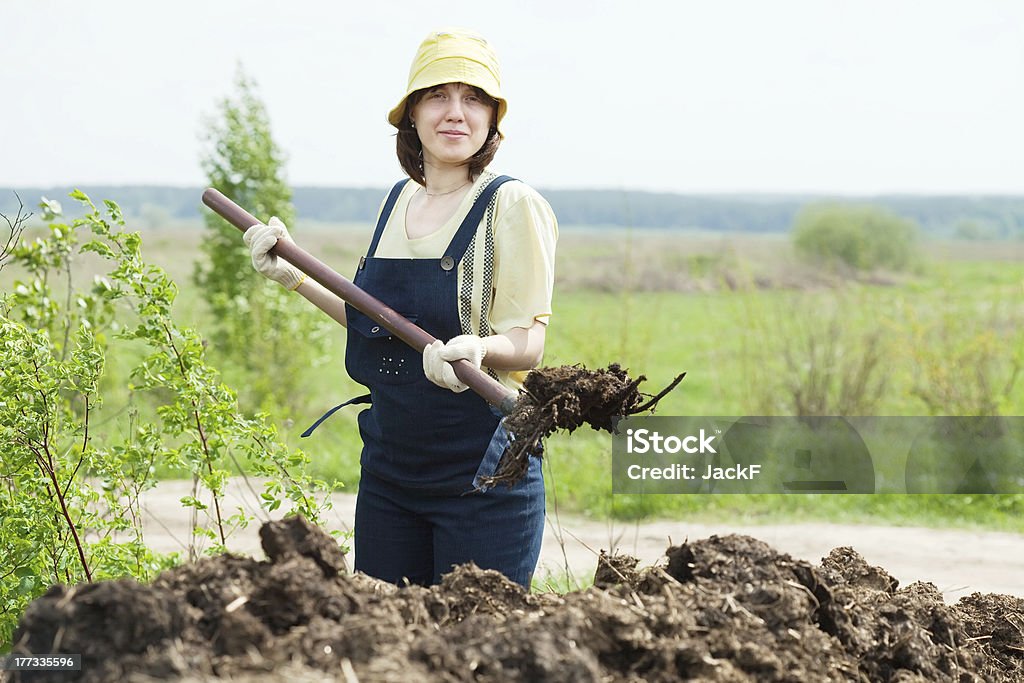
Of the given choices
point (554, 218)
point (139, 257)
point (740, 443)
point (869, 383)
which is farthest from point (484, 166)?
point (869, 383)

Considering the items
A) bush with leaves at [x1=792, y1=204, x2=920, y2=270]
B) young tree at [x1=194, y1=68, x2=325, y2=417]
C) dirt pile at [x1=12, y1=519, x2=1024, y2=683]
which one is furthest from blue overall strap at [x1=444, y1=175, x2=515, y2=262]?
bush with leaves at [x1=792, y1=204, x2=920, y2=270]

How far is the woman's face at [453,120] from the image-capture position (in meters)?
2.61

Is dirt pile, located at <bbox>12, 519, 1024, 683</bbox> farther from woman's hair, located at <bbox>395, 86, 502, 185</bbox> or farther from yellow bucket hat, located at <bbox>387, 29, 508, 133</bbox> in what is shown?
yellow bucket hat, located at <bbox>387, 29, 508, 133</bbox>

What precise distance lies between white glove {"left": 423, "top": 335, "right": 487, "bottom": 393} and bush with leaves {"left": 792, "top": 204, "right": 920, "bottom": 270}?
13.8 m

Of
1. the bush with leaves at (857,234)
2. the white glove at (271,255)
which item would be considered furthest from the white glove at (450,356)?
the bush with leaves at (857,234)

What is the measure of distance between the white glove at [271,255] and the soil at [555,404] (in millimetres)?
895

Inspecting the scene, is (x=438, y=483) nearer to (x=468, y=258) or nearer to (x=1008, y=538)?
(x=468, y=258)

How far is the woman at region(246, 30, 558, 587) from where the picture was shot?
2.55 metres

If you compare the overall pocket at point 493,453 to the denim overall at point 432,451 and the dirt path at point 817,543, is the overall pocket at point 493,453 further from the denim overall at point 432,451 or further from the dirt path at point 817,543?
the dirt path at point 817,543

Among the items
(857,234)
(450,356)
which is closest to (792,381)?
(450,356)

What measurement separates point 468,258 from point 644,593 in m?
0.94

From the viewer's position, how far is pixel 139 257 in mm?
3020

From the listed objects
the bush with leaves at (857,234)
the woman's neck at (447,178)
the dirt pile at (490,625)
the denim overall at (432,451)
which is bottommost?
the dirt pile at (490,625)

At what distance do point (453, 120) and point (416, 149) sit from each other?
0.24 metres
